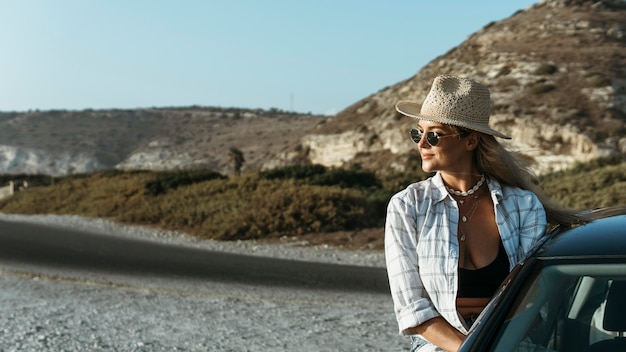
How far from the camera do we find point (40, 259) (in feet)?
53.4

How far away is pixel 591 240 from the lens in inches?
123

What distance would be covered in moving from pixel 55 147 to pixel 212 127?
17984 millimetres

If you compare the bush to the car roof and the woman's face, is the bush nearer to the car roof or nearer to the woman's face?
the woman's face

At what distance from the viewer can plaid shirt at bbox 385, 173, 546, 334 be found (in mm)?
3458

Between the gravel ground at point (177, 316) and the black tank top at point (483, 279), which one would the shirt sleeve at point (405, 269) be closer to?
the black tank top at point (483, 279)

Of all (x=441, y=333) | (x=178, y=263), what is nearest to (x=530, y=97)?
(x=178, y=263)

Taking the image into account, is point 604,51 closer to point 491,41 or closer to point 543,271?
point 491,41

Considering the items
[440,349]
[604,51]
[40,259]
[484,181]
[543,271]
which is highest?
[604,51]

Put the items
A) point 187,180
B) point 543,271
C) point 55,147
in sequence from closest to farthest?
1. point 543,271
2. point 187,180
3. point 55,147

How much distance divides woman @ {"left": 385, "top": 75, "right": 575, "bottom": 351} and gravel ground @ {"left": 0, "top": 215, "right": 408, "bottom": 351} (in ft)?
13.6

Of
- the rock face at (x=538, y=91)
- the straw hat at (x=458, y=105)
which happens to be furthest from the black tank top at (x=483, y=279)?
the rock face at (x=538, y=91)

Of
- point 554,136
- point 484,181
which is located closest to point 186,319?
point 484,181

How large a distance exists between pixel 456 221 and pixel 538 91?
130ft

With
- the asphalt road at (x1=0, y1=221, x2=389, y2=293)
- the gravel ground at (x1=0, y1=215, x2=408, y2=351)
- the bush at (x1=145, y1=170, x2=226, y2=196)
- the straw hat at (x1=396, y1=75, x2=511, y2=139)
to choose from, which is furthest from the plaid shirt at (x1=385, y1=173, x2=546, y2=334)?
the bush at (x1=145, y1=170, x2=226, y2=196)
